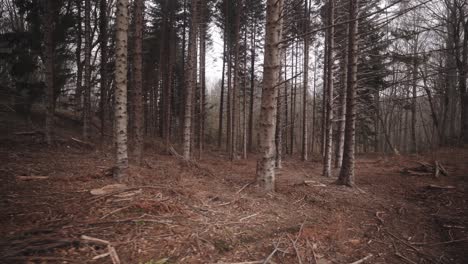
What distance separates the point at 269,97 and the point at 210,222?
334cm

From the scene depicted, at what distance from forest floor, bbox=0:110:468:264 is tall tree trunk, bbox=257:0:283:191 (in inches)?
20.7

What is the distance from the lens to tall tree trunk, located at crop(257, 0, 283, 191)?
6047 mm

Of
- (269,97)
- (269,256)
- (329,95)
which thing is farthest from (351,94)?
(269,256)

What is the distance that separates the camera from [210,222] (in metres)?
A: 4.09

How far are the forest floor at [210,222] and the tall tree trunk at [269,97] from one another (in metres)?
0.53

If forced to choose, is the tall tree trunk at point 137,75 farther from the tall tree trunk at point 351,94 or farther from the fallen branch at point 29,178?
the tall tree trunk at point 351,94

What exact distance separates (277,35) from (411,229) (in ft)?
16.5

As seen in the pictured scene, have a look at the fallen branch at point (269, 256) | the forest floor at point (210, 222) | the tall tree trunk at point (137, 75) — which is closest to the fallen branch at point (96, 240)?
the forest floor at point (210, 222)

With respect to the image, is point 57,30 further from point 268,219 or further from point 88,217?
point 268,219

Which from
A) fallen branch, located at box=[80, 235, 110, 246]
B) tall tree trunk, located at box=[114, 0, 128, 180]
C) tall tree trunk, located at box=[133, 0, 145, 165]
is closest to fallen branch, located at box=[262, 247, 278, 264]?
fallen branch, located at box=[80, 235, 110, 246]

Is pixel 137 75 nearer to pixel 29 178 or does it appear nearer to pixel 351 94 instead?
pixel 29 178

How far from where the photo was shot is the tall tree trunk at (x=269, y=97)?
6.05 meters

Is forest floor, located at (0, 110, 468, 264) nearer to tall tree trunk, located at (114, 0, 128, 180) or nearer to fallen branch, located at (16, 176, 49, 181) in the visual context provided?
fallen branch, located at (16, 176, 49, 181)

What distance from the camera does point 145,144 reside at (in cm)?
1491
